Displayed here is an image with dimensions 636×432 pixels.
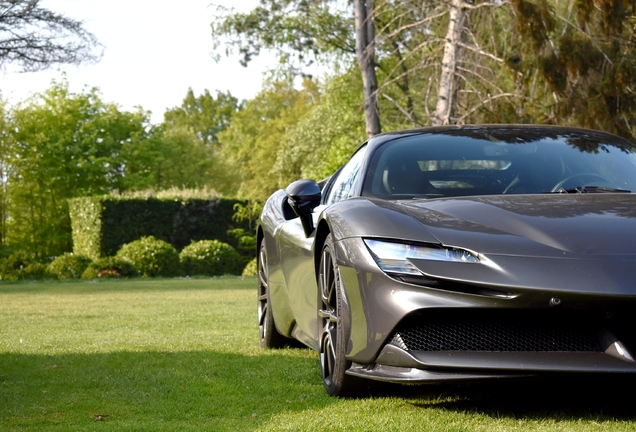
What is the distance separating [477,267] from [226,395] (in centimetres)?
160

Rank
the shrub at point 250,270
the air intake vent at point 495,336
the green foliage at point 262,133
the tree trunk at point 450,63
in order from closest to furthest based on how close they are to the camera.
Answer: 1. the air intake vent at point 495,336
2. the tree trunk at point 450,63
3. the shrub at point 250,270
4. the green foliage at point 262,133

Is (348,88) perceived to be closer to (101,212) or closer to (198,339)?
(101,212)

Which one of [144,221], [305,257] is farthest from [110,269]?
[305,257]

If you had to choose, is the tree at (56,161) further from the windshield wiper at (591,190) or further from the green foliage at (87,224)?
the windshield wiper at (591,190)

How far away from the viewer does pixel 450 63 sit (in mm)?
15781

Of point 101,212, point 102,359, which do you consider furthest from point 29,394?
point 101,212

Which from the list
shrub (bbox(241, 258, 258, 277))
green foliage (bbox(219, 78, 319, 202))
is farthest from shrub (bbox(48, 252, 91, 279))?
green foliage (bbox(219, 78, 319, 202))

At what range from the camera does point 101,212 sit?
29.0m

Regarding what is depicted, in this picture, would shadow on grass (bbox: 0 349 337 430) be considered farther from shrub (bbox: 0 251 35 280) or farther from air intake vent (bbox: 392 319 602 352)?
shrub (bbox: 0 251 35 280)

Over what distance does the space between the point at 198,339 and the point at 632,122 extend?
8.97m

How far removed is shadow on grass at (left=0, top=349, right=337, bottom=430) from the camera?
4.01 m

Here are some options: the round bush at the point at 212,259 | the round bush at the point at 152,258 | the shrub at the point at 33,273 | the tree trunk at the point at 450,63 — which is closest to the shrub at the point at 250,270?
the round bush at the point at 212,259

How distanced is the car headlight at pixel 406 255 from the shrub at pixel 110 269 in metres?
20.2

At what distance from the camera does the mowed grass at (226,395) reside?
3721 millimetres
